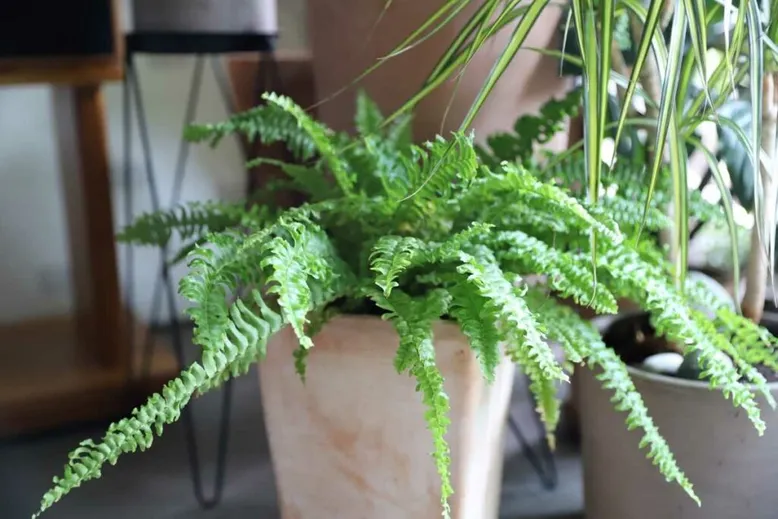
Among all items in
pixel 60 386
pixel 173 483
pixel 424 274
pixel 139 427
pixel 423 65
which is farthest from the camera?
pixel 60 386

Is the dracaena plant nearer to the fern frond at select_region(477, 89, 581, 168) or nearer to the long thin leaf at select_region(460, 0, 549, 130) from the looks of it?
the long thin leaf at select_region(460, 0, 549, 130)

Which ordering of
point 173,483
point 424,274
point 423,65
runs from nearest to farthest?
point 424,274, point 423,65, point 173,483

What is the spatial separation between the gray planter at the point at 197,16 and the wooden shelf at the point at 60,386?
62 cm

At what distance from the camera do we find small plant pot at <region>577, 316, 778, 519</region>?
83 centimetres

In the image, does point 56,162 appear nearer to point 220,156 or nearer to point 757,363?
point 220,156

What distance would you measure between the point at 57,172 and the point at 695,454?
4.35 feet

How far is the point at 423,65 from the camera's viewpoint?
1.06m

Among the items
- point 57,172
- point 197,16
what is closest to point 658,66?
point 197,16

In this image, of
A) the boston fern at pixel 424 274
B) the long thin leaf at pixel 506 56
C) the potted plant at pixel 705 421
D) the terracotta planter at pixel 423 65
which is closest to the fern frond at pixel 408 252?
the boston fern at pixel 424 274

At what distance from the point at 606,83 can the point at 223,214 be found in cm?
48

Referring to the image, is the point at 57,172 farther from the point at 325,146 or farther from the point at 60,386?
the point at 325,146

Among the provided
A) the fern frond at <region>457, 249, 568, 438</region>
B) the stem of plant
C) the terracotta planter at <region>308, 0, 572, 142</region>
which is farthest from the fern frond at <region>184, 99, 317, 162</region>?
the stem of plant

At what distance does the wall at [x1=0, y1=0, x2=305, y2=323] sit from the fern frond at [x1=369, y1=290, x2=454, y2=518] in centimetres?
100

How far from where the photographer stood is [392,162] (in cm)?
90
